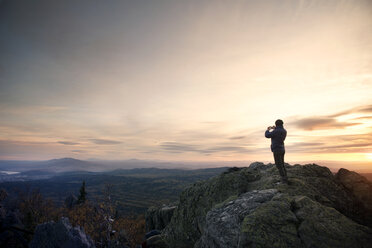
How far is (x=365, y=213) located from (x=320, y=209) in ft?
29.1

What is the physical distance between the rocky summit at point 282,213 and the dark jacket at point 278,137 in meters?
3.18

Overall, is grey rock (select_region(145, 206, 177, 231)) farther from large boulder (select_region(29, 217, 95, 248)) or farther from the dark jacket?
the dark jacket

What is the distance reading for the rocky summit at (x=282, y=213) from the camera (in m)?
8.30

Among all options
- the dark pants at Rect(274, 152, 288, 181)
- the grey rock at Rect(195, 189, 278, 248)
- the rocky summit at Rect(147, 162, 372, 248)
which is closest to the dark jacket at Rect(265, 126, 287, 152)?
the dark pants at Rect(274, 152, 288, 181)

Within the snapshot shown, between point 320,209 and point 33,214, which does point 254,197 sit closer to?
point 320,209

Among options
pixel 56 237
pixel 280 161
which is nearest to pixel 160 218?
pixel 56 237

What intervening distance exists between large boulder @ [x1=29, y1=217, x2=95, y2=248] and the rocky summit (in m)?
10.3

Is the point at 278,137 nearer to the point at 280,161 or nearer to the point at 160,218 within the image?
the point at 280,161

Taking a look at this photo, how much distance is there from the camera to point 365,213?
47.0 ft

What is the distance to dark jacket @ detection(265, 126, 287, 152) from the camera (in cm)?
1569

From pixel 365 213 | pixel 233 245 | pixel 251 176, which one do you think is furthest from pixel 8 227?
pixel 365 213

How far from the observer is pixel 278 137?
1573 centimetres

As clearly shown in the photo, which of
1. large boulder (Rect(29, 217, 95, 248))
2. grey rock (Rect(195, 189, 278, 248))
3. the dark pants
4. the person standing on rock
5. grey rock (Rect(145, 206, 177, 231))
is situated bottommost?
grey rock (Rect(145, 206, 177, 231))

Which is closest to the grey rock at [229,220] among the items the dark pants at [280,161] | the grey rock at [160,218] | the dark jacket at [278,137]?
the dark pants at [280,161]
